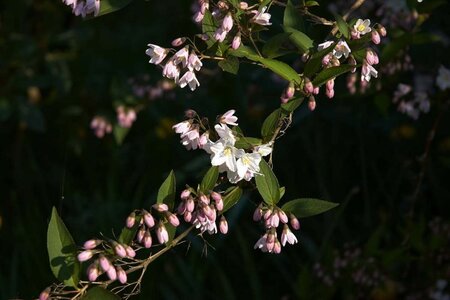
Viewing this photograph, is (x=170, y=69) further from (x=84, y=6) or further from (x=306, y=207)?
(x=306, y=207)

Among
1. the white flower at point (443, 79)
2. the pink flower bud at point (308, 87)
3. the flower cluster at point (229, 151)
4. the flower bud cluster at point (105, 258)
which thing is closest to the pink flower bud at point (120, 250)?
the flower bud cluster at point (105, 258)

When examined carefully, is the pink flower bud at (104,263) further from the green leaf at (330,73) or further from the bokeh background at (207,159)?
the bokeh background at (207,159)

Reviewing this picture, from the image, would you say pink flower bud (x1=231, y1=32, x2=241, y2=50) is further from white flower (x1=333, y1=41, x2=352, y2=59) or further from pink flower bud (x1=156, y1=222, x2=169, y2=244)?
pink flower bud (x1=156, y1=222, x2=169, y2=244)

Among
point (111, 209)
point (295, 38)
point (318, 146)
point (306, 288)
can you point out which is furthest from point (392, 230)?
point (295, 38)

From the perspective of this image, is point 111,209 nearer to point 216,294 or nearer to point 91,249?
point 216,294

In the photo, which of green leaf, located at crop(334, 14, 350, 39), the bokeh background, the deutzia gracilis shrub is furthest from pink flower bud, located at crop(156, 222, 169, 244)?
the bokeh background
